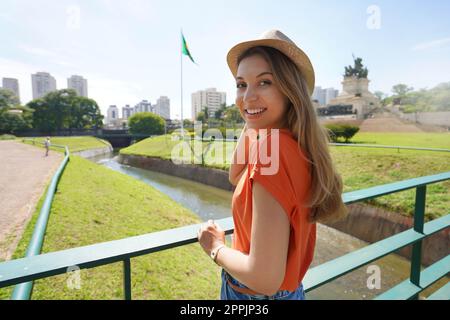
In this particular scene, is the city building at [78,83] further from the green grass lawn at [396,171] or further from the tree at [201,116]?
the green grass lawn at [396,171]

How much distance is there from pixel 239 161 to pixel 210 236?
37 centimetres

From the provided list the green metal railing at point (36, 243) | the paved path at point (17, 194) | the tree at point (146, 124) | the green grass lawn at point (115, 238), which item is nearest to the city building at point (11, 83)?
the tree at point (146, 124)

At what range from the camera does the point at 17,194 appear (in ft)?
32.2

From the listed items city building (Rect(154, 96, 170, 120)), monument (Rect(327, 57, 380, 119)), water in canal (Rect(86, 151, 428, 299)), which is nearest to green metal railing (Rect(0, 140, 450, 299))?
water in canal (Rect(86, 151, 428, 299))

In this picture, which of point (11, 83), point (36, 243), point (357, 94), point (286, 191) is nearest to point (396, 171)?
point (36, 243)

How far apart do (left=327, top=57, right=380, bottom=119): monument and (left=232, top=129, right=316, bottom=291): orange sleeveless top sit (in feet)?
140

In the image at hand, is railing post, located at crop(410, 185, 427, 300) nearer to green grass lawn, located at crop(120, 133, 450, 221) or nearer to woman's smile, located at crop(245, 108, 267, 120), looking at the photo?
woman's smile, located at crop(245, 108, 267, 120)

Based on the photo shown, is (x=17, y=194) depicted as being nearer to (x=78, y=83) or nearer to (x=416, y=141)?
(x=416, y=141)
